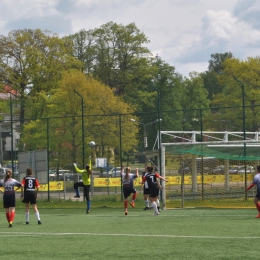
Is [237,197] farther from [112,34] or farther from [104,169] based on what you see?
[112,34]

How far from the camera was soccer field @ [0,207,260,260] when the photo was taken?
11.4 m

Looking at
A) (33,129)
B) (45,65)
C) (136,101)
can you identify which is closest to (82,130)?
(33,129)

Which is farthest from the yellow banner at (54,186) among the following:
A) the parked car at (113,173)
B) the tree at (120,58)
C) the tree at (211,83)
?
the tree at (211,83)

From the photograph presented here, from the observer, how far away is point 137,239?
13.8 m

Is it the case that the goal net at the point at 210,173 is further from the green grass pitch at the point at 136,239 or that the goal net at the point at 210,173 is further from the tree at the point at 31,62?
the tree at the point at 31,62

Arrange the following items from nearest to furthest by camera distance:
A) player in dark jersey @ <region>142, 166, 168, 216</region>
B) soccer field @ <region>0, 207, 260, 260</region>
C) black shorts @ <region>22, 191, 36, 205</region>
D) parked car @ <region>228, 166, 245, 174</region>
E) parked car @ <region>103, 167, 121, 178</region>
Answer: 1. soccer field @ <region>0, 207, 260, 260</region>
2. black shorts @ <region>22, 191, 36, 205</region>
3. player in dark jersey @ <region>142, 166, 168, 216</region>
4. parked car @ <region>228, 166, 245, 174</region>
5. parked car @ <region>103, 167, 121, 178</region>

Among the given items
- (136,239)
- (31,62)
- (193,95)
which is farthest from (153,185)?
(193,95)

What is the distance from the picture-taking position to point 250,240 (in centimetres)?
1272

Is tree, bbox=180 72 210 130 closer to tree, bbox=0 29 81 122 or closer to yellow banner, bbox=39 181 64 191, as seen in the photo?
tree, bbox=0 29 81 122

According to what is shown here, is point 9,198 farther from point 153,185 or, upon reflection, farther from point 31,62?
point 31,62

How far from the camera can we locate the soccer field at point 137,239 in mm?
11406

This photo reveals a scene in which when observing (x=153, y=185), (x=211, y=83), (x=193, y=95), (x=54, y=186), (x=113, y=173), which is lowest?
(x=54, y=186)

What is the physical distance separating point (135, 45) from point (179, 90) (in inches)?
513

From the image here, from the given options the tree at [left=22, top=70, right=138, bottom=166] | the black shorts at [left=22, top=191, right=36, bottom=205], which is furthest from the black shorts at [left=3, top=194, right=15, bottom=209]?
the tree at [left=22, top=70, right=138, bottom=166]
